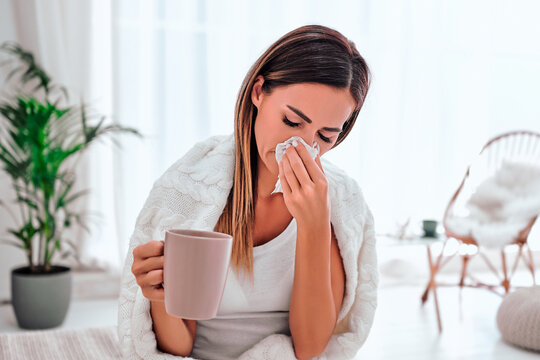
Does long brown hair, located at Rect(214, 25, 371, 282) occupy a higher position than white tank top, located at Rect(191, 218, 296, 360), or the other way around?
long brown hair, located at Rect(214, 25, 371, 282)

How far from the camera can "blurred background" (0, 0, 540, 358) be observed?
3.15 metres

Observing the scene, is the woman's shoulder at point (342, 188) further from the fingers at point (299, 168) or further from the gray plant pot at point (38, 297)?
the gray plant pot at point (38, 297)

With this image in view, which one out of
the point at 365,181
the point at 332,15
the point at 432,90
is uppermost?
the point at 332,15

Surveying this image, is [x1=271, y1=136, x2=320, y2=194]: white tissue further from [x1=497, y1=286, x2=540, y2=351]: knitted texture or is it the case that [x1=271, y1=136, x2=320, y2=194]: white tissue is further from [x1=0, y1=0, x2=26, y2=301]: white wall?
[x1=0, y1=0, x2=26, y2=301]: white wall

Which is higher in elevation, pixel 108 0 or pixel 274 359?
pixel 108 0

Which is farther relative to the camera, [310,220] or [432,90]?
[432,90]

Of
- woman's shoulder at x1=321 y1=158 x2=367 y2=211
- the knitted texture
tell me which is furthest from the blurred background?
woman's shoulder at x1=321 y1=158 x2=367 y2=211

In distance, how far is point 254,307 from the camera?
42.8 inches

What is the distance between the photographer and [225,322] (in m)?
1.09

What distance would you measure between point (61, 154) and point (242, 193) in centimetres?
176

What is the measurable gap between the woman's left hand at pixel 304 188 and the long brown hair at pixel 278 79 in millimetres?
156

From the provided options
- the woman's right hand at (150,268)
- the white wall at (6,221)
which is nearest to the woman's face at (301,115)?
the woman's right hand at (150,268)

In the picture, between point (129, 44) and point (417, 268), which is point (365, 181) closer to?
point (417, 268)

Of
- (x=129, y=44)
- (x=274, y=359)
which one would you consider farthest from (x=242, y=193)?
(x=129, y=44)
